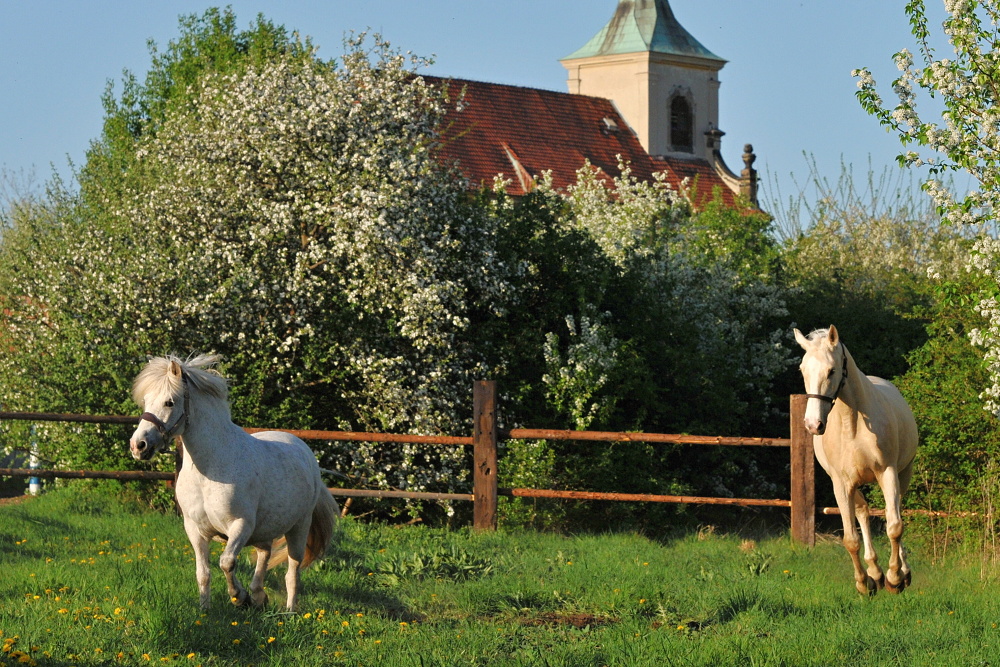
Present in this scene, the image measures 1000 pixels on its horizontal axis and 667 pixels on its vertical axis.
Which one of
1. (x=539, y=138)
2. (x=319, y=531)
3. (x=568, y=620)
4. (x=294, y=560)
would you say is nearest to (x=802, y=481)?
(x=568, y=620)

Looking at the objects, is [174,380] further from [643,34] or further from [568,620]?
[643,34]

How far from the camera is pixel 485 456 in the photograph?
Result: 12.7 m

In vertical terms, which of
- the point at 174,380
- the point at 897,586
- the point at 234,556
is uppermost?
the point at 174,380

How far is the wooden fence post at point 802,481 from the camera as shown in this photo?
11961 millimetres

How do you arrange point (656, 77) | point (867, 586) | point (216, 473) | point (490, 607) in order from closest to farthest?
point (216, 473) → point (490, 607) → point (867, 586) → point (656, 77)

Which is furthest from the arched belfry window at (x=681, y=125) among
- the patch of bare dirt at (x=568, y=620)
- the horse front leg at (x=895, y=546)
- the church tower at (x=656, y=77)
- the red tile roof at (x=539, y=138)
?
the patch of bare dirt at (x=568, y=620)

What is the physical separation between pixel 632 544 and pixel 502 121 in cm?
3618

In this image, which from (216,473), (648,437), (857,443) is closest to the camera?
(216,473)

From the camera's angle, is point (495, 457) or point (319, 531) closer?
point (319, 531)

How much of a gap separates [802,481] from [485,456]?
10.8ft

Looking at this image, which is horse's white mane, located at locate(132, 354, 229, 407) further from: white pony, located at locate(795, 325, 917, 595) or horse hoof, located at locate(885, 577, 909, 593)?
horse hoof, located at locate(885, 577, 909, 593)

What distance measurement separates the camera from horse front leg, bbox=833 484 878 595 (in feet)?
29.1

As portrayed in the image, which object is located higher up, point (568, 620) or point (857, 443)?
point (857, 443)

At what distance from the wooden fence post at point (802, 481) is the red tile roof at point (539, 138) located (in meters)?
28.3
